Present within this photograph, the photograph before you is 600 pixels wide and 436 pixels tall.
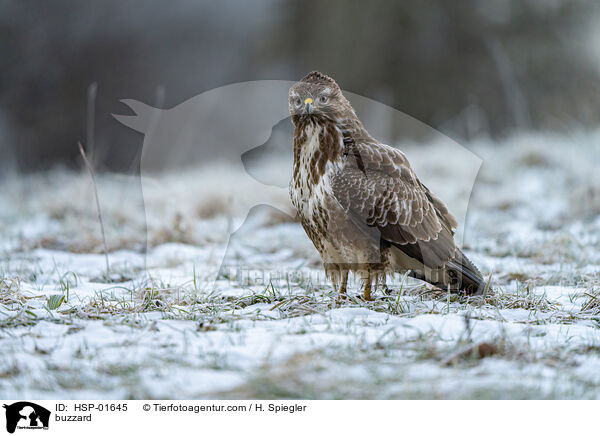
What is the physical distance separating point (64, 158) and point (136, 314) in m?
8.98

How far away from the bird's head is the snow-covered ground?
0.95 metres

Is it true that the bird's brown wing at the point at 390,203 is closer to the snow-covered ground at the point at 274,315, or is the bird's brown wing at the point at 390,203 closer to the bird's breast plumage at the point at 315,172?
the bird's breast plumage at the point at 315,172

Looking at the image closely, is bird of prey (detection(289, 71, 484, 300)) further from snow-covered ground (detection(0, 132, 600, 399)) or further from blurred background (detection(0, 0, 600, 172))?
blurred background (detection(0, 0, 600, 172))

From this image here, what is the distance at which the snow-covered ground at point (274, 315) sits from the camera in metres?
2.15

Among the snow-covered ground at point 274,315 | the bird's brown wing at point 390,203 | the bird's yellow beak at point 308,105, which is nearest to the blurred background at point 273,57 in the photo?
the snow-covered ground at point 274,315

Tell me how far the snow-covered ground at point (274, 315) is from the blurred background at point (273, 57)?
462cm

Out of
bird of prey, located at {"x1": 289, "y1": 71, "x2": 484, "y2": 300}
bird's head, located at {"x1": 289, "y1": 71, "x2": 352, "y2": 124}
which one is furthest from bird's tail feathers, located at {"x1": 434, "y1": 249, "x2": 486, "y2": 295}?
bird's head, located at {"x1": 289, "y1": 71, "x2": 352, "y2": 124}

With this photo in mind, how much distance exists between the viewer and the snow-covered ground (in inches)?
84.7

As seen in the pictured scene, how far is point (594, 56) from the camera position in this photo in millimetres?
9070

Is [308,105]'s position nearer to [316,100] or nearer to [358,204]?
[316,100]

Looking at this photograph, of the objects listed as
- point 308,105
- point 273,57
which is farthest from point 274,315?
point 273,57

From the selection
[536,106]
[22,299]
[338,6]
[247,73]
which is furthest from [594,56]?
[22,299]

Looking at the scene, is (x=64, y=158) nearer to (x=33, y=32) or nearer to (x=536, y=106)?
(x=33, y=32)

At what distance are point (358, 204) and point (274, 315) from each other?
0.71 metres
